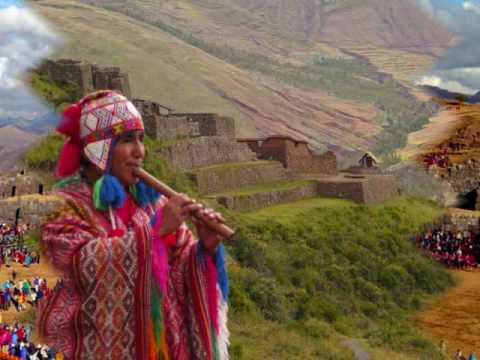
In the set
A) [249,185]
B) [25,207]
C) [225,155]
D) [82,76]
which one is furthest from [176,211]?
[225,155]

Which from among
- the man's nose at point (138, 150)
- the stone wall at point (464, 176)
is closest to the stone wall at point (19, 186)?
the man's nose at point (138, 150)

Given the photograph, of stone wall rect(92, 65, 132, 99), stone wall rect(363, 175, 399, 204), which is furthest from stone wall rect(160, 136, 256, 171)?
stone wall rect(363, 175, 399, 204)

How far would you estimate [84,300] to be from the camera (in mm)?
3094

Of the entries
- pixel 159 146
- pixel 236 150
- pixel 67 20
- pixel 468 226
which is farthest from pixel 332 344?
pixel 67 20

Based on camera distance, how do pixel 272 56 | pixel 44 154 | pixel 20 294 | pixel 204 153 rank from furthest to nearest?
pixel 272 56, pixel 204 153, pixel 44 154, pixel 20 294

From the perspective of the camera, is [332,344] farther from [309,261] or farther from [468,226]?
[468,226]

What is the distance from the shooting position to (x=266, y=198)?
29469 millimetres

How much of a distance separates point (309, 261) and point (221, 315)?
857 inches

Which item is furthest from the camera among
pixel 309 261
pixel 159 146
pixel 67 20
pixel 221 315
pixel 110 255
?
pixel 67 20

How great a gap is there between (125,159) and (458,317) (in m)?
25.9

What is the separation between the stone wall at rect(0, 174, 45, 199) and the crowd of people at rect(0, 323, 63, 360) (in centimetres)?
1266

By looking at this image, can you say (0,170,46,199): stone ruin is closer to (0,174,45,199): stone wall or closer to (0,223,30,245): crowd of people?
(0,174,45,199): stone wall

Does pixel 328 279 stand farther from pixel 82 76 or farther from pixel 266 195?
pixel 82 76

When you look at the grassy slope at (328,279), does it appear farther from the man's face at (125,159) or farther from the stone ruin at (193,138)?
the man's face at (125,159)
